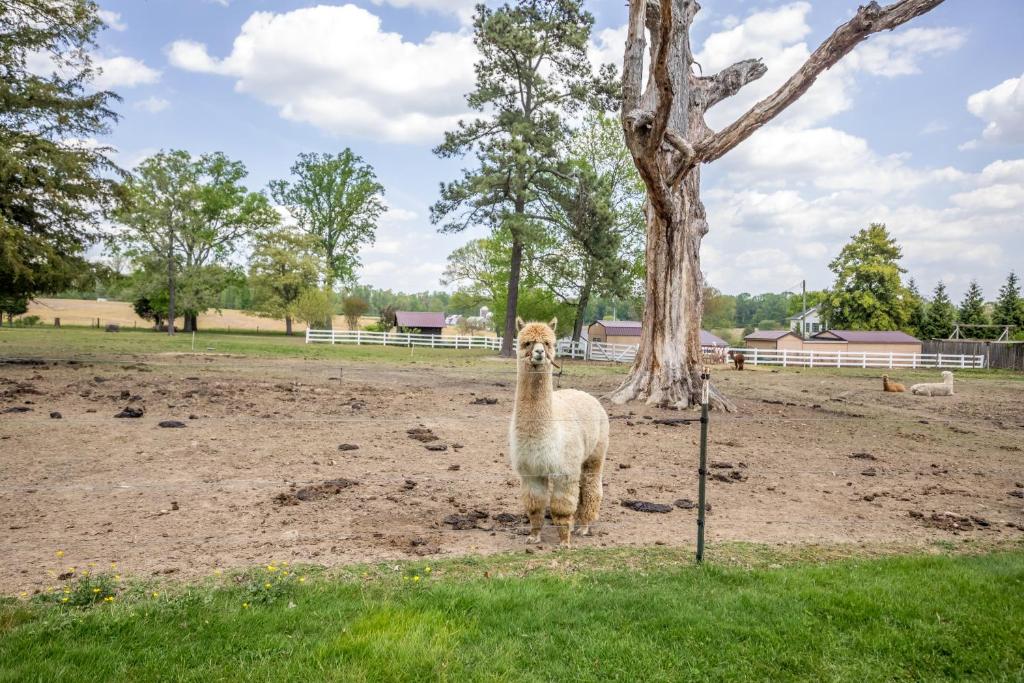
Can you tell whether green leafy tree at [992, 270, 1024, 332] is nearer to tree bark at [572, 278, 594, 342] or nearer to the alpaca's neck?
tree bark at [572, 278, 594, 342]

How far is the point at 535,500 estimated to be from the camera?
5.66 m

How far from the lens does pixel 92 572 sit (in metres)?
4.60

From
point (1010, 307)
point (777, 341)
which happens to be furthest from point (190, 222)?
point (1010, 307)

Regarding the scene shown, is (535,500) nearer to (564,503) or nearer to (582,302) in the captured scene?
(564,503)

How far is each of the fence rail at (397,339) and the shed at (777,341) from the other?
29252 millimetres

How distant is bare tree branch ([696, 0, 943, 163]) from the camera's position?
10.7 meters

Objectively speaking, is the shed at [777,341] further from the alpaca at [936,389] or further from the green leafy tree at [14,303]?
the green leafy tree at [14,303]

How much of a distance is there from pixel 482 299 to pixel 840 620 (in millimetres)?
45251

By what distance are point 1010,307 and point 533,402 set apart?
2540 inches

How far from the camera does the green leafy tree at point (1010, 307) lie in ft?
170

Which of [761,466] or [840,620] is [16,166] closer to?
[761,466]

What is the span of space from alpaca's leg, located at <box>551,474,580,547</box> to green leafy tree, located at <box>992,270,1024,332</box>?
204ft

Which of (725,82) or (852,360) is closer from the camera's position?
(725,82)

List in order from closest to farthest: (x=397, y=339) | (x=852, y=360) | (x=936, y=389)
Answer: (x=936, y=389)
(x=852, y=360)
(x=397, y=339)
